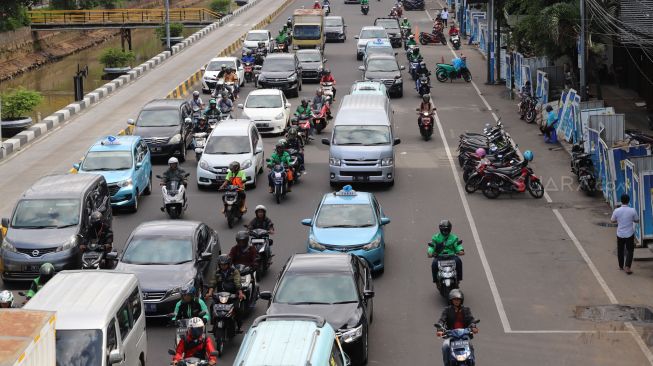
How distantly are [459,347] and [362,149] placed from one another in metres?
15.4

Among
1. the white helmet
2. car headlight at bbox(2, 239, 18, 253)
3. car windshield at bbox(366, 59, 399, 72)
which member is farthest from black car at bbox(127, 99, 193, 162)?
the white helmet

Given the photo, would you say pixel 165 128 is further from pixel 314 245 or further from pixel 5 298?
pixel 5 298

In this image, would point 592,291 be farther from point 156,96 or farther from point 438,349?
point 156,96

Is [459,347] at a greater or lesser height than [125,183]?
lesser

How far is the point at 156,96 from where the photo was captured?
49969 mm

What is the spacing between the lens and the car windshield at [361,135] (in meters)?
31.5

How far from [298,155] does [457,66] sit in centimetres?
2324

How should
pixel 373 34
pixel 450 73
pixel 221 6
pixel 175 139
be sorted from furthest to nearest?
pixel 221 6
pixel 373 34
pixel 450 73
pixel 175 139

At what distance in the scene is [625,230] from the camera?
22.7 meters

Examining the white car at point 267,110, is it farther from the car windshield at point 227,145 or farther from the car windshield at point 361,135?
the car windshield at point 361,135

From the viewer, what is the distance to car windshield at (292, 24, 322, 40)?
63.9 meters

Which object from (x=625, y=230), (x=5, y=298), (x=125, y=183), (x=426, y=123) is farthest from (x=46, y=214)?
(x=426, y=123)

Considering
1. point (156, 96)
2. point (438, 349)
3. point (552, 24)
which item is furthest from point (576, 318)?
point (156, 96)

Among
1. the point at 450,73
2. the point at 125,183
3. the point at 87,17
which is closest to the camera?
the point at 125,183
